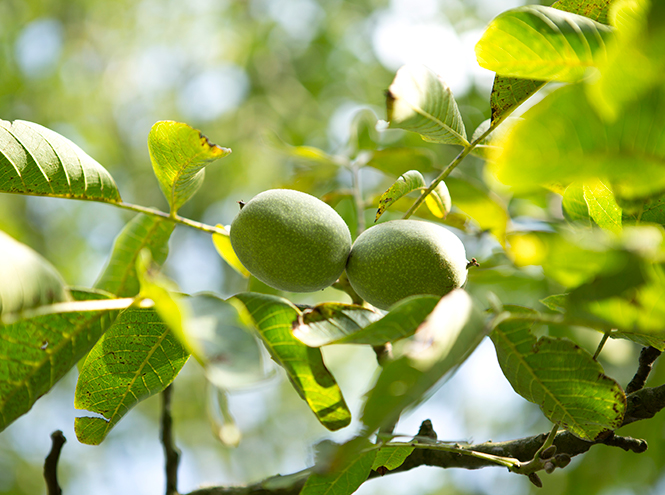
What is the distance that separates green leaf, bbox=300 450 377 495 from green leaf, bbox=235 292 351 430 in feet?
0.51

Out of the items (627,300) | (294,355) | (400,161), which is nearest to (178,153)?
(294,355)

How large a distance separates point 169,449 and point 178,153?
1023 mm

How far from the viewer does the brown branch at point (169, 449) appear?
5.01 feet

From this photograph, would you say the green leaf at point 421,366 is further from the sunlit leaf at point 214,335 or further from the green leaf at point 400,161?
the green leaf at point 400,161

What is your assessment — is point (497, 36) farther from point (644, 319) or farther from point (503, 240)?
point (503, 240)

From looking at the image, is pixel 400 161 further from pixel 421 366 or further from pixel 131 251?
pixel 421 366

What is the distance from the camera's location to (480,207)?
1667 mm

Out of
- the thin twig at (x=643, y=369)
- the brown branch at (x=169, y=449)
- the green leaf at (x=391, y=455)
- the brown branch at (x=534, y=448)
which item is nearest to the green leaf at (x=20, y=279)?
the brown branch at (x=534, y=448)

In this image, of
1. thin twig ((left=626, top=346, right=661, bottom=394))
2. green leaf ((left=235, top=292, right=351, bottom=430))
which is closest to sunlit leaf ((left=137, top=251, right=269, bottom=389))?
green leaf ((left=235, top=292, right=351, bottom=430))

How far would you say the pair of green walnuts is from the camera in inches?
42.8

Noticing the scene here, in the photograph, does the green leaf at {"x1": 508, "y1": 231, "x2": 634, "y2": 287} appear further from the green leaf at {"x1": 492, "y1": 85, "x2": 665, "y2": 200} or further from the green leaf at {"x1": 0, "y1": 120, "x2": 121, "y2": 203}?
the green leaf at {"x1": 0, "y1": 120, "x2": 121, "y2": 203}

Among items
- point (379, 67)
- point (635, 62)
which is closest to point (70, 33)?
point (379, 67)

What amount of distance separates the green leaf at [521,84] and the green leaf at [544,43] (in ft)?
0.69

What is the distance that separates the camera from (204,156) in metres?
1.05
